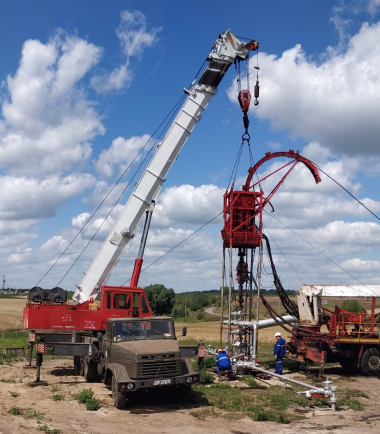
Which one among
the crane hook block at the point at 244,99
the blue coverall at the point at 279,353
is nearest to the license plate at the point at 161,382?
the blue coverall at the point at 279,353

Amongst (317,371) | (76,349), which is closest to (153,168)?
(76,349)

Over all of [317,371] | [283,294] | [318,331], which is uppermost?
[283,294]

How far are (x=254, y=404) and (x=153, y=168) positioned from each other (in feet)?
33.2

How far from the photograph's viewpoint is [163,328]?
13938mm

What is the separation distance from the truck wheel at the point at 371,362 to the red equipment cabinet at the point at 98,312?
28.3 ft

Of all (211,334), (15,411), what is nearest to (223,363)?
(15,411)

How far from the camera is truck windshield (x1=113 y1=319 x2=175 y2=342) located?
44.7ft

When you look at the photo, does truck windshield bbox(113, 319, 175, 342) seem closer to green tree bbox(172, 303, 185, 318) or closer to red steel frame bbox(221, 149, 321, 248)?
red steel frame bbox(221, 149, 321, 248)

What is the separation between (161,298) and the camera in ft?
251

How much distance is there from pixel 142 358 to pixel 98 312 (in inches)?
240

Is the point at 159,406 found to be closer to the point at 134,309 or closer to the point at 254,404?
the point at 254,404

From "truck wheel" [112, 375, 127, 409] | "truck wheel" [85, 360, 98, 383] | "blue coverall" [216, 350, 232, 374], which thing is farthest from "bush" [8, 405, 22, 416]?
"blue coverall" [216, 350, 232, 374]

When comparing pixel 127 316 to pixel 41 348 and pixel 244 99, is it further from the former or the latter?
pixel 244 99

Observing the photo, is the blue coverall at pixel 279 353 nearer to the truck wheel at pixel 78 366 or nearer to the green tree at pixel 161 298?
the truck wheel at pixel 78 366
